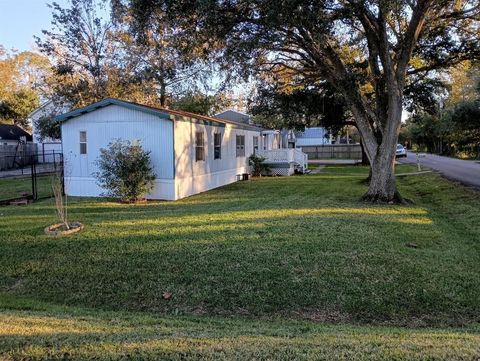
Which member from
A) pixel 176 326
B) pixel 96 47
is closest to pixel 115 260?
pixel 176 326

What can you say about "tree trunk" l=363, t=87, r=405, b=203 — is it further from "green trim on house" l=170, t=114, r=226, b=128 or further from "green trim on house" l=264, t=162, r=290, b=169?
"green trim on house" l=264, t=162, r=290, b=169

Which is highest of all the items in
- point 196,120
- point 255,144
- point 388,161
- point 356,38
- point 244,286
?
point 356,38

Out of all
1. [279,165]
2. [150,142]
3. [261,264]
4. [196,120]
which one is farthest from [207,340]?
[279,165]

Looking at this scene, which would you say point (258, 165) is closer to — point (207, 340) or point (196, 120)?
point (196, 120)

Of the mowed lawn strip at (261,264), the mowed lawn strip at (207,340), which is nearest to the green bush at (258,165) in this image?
the mowed lawn strip at (261,264)

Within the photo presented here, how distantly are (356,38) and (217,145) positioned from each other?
711cm

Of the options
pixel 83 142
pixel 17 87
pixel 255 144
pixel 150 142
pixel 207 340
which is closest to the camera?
pixel 207 340

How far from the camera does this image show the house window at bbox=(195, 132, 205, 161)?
640 inches

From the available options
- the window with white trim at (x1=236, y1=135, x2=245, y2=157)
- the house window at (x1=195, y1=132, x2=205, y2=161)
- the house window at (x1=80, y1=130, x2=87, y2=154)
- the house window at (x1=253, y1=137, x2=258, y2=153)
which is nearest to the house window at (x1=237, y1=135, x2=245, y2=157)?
the window with white trim at (x1=236, y1=135, x2=245, y2=157)

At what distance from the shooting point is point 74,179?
616 inches

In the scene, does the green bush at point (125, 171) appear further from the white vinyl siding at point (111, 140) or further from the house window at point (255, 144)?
the house window at point (255, 144)

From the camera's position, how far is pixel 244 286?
6.26 meters

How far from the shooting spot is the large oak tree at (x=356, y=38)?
10.6 metres

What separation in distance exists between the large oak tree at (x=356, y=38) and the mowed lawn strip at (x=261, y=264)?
144 inches
